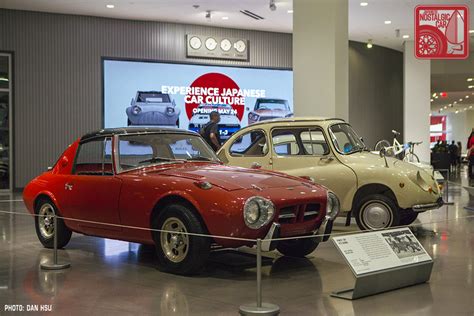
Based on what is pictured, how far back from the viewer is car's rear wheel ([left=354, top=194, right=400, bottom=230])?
8.42m

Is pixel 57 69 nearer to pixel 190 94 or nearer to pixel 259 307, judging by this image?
pixel 190 94

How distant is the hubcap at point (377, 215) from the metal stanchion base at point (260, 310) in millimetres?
4108

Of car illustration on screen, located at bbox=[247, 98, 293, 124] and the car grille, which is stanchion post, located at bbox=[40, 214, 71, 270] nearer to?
the car grille

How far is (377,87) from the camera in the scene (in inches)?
917

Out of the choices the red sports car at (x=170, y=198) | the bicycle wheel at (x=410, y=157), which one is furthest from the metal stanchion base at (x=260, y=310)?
the bicycle wheel at (x=410, y=157)

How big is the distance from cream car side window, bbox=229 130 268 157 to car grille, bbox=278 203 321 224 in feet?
9.61

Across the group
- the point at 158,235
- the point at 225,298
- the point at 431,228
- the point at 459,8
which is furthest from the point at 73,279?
the point at 459,8

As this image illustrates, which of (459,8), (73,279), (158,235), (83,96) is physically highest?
(459,8)

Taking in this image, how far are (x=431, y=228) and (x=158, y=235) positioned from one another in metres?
4.82

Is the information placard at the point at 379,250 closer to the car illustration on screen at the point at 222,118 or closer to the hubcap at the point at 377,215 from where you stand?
the hubcap at the point at 377,215

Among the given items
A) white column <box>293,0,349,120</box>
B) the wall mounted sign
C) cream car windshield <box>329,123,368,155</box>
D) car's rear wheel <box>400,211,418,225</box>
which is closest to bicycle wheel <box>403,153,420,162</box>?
white column <box>293,0,349,120</box>

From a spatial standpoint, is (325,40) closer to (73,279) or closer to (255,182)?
(255,182)

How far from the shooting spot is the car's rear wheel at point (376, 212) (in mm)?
8422

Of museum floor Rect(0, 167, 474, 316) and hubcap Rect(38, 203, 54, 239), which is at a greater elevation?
hubcap Rect(38, 203, 54, 239)
